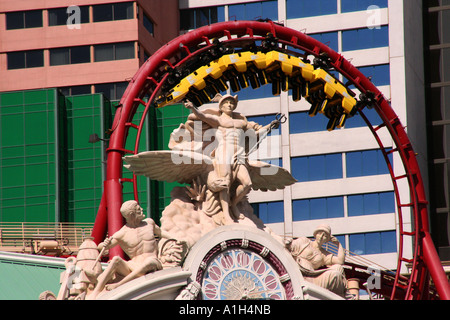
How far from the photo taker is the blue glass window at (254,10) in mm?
69812

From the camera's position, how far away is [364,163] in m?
66.5

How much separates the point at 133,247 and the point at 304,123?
3978cm

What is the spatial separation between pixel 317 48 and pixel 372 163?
102 ft

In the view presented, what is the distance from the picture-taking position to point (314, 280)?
30766 mm

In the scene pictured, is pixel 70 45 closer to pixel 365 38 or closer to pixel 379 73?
pixel 365 38

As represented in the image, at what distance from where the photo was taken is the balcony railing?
4489cm

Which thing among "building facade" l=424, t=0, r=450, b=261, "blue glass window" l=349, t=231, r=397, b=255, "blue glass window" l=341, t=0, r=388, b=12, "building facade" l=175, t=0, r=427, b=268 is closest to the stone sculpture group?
"blue glass window" l=349, t=231, r=397, b=255

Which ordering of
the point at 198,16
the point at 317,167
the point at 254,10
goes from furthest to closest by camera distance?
the point at 198,16 → the point at 254,10 → the point at 317,167

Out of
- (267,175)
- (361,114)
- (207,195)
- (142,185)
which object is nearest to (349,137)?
(142,185)

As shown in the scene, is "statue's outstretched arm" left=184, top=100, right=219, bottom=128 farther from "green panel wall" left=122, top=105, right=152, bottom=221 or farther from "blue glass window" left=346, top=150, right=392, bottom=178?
"blue glass window" left=346, top=150, right=392, bottom=178

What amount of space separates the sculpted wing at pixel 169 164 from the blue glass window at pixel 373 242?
33.8 m

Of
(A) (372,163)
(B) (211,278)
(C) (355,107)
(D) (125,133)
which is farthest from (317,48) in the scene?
(A) (372,163)

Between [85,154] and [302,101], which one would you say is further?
[302,101]
